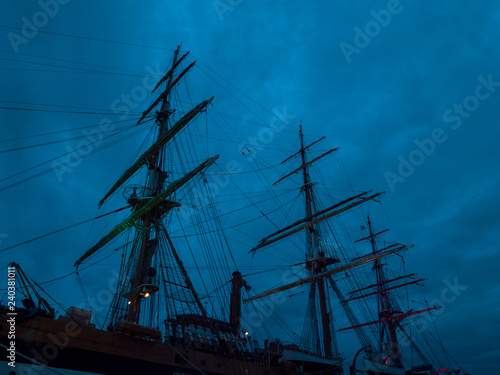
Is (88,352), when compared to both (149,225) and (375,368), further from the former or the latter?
(375,368)

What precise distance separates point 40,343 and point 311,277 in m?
22.0

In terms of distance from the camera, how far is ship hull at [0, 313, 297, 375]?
1084cm

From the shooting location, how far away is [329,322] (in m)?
29.9

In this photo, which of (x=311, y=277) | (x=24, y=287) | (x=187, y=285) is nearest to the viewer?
(x=24, y=287)

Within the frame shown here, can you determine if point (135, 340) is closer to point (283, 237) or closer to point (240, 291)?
point (240, 291)

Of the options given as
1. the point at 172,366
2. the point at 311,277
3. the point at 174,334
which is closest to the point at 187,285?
the point at 174,334

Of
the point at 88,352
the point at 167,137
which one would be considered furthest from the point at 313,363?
the point at 167,137

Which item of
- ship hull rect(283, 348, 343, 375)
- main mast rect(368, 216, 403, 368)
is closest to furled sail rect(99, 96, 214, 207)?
ship hull rect(283, 348, 343, 375)

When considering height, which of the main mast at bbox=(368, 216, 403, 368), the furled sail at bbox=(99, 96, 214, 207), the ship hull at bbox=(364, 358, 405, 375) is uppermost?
the furled sail at bbox=(99, 96, 214, 207)

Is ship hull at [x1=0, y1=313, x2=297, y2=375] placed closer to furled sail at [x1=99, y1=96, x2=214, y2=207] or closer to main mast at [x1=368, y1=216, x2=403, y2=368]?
furled sail at [x1=99, y1=96, x2=214, y2=207]

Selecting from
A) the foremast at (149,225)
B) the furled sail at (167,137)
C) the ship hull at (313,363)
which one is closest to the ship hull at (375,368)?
the ship hull at (313,363)

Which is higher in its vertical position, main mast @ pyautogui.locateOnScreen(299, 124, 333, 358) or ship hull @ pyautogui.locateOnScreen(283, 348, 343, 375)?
main mast @ pyautogui.locateOnScreen(299, 124, 333, 358)

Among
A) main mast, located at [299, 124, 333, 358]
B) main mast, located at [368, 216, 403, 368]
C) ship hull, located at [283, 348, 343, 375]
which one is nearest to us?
ship hull, located at [283, 348, 343, 375]

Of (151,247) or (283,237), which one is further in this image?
(283,237)
